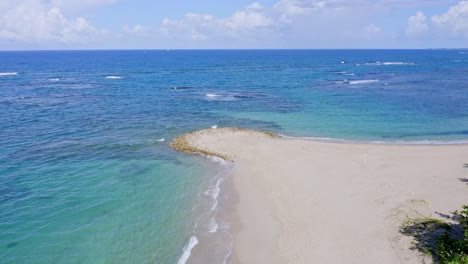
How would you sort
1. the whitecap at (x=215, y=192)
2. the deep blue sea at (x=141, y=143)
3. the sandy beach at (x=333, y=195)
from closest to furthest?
1. the sandy beach at (x=333, y=195)
2. the deep blue sea at (x=141, y=143)
3. the whitecap at (x=215, y=192)

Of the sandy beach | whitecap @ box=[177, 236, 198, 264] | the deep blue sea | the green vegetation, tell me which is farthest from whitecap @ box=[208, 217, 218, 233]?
the green vegetation

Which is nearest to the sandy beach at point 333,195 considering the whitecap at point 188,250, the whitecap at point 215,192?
the whitecap at point 215,192

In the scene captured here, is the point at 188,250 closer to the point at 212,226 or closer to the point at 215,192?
the point at 212,226

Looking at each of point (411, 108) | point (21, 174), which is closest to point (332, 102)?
point (411, 108)

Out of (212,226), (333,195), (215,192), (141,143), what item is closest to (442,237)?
(333,195)

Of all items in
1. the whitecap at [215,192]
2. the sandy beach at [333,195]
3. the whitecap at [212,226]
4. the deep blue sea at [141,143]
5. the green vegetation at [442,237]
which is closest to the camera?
the green vegetation at [442,237]

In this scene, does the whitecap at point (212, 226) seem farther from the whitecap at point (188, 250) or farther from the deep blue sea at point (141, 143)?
the whitecap at point (188, 250)

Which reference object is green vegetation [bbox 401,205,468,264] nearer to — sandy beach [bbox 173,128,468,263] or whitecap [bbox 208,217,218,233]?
sandy beach [bbox 173,128,468,263]
